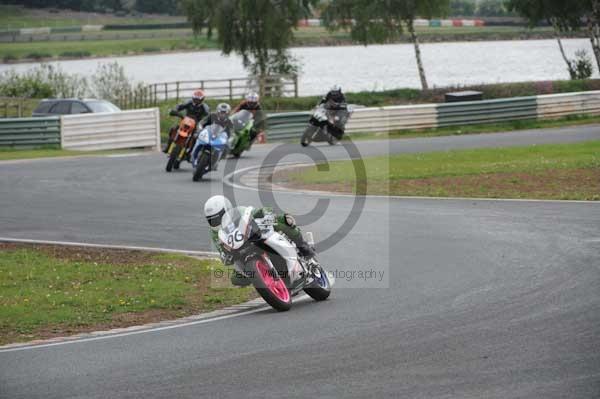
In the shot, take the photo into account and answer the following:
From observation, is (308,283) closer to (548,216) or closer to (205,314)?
(205,314)

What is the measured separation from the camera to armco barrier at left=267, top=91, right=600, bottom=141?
32.4 m

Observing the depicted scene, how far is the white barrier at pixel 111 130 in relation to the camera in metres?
29.0

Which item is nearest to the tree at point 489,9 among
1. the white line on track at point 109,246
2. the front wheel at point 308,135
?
the front wheel at point 308,135

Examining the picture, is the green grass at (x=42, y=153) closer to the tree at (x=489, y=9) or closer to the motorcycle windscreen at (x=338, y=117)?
the motorcycle windscreen at (x=338, y=117)

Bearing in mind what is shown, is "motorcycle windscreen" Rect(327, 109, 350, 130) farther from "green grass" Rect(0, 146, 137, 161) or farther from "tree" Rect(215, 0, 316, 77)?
"tree" Rect(215, 0, 316, 77)

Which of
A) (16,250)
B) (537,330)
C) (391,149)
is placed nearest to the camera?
(537,330)

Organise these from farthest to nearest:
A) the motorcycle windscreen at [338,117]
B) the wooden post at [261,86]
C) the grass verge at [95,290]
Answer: the wooden post at [261,86], the motorcycle windscreen at [338,117], the grass verge at [95,290]

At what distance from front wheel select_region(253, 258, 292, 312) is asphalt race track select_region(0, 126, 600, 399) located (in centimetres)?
13

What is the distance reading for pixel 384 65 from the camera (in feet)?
268

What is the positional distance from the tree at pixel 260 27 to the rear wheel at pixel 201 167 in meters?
28.2

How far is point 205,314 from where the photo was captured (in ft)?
36.5

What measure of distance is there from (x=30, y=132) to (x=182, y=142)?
7.37 m

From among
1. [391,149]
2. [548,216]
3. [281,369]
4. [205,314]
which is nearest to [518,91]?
[391,149]

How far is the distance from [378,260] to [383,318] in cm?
336
